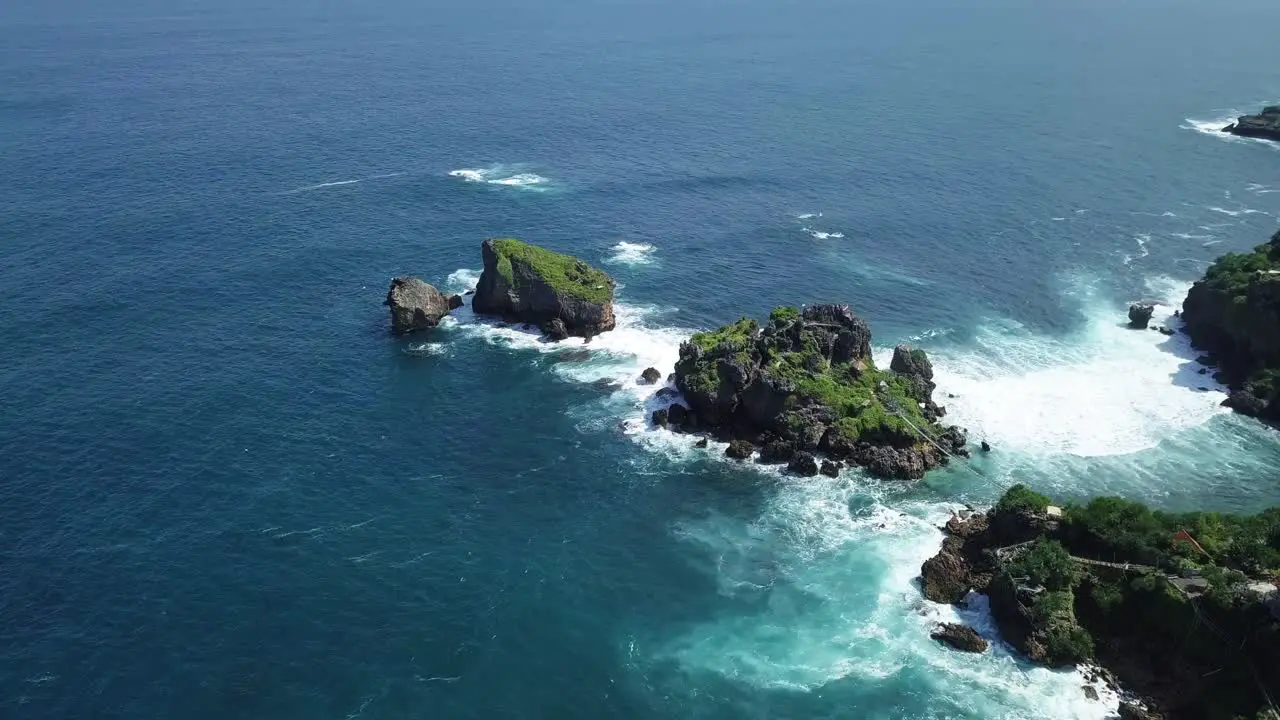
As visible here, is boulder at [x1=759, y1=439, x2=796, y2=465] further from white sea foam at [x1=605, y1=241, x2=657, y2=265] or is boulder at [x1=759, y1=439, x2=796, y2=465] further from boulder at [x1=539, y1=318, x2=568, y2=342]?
white sea foam at [x1=605, y1=241, x2=657, y2=265]

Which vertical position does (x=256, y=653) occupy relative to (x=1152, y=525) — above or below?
below

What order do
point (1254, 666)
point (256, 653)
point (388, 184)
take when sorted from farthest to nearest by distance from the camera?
point (388, 184) < point (256, 653) < point (1254, 666)

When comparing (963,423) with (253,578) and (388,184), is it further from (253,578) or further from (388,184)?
(388,184)

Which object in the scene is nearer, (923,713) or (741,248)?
(923,713)

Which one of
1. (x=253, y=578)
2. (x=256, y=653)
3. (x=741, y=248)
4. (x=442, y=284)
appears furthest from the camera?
(x=741, y=248)

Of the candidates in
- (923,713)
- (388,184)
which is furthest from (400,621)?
(388,184)

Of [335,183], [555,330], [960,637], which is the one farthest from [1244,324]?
[335,183]

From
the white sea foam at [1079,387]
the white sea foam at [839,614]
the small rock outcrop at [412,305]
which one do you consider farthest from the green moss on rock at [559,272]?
the white sea foam at [1079,387]
